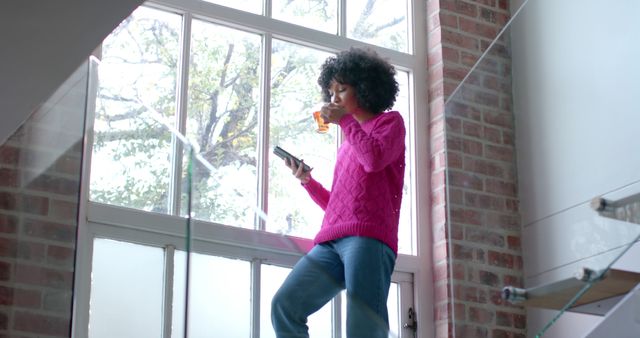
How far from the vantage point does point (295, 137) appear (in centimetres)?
388

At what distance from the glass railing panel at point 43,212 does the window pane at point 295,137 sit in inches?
59.9

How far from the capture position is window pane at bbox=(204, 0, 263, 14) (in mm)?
3818

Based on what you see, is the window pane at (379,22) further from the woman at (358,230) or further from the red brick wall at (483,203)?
the red brick wall at (483,203)

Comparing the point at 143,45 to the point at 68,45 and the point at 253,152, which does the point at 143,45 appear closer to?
the point at 253,152

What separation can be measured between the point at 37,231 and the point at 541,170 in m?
1.08

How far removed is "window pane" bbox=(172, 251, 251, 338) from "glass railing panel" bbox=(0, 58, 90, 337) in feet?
1.18

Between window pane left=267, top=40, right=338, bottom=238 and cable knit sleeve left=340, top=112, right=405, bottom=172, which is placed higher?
window pane left=267, top=40, right=338, bottom=238

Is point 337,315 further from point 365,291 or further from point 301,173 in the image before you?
point 301,173

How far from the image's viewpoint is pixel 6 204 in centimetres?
210

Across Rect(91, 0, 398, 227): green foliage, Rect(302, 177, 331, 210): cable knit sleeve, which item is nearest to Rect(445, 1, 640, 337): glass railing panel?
Rect(302, 177, 331, 210): cable knit sleeve

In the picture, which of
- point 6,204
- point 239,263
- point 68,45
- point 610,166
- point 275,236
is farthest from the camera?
point 275,236

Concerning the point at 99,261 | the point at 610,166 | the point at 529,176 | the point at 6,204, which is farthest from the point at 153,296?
the point at 610,166

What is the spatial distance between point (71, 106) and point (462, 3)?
2348 mm

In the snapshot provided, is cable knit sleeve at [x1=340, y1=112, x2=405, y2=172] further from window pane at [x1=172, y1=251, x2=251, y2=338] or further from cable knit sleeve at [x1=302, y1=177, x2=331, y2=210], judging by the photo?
window pane at [x1=172, y1=251, x2=251, y2=338]
